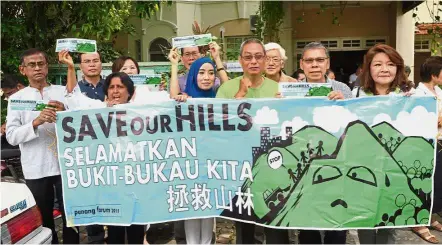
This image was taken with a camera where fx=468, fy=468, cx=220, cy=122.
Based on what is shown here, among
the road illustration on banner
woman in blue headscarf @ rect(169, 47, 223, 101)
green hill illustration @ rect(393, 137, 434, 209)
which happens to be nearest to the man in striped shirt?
the road illustration on banner

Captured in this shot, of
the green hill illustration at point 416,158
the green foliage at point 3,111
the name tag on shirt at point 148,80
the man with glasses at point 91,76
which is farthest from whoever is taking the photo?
the green foliage at point 3,111

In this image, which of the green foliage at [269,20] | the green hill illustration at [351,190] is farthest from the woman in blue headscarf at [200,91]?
the green foliage at [269,20]

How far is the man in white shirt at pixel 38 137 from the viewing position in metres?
3.94

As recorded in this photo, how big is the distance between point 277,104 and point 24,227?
202cm

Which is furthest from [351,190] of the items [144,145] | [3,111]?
[3,111]

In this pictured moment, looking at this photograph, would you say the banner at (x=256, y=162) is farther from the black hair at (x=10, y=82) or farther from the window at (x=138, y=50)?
the window at (x=138, y=50)

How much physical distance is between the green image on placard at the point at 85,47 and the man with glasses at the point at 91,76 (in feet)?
0.19

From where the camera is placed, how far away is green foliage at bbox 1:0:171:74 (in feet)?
21.6

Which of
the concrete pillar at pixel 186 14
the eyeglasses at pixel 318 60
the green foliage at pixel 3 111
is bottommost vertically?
the green foliage at pixel 3 111

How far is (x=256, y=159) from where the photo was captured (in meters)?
3.62

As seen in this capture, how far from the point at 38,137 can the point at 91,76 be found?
0.84 m

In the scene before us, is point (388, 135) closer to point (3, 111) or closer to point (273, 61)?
point (273, 61)

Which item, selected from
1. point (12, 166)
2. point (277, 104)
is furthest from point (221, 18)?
point (277, 104)

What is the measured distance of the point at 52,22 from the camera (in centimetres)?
738
